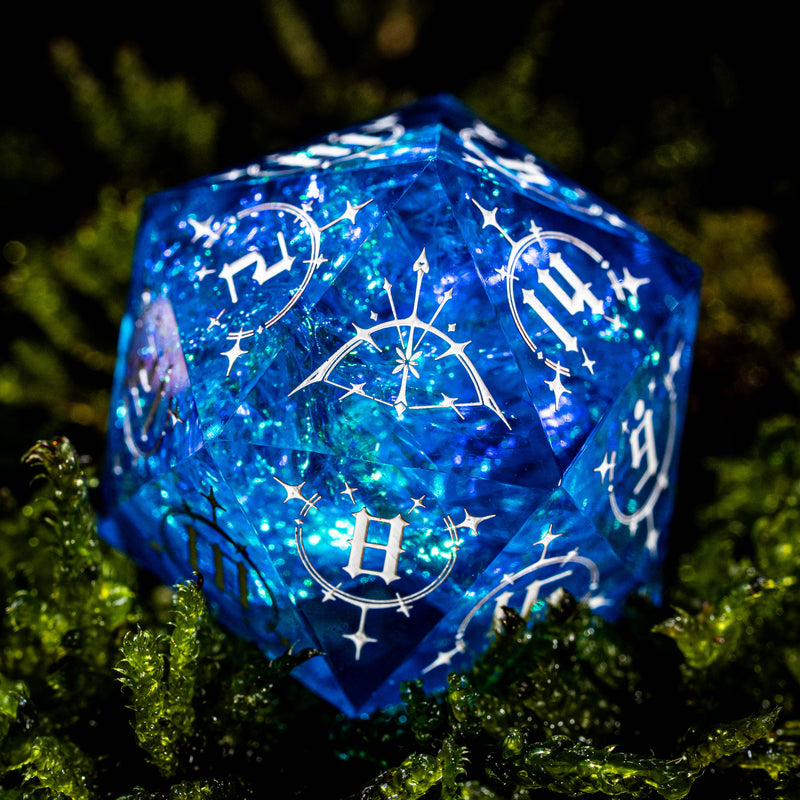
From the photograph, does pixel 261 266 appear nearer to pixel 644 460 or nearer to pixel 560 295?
pixel 560 295

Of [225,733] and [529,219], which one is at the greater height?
[529,219]

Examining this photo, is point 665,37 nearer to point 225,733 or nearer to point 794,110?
point 794,110

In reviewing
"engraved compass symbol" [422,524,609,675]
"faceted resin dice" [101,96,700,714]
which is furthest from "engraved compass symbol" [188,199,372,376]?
"engraved compass symbol" [422,524,609,675]

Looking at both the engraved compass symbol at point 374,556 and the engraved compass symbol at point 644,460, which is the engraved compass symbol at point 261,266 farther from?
the engraved compass symbol at point 644,460

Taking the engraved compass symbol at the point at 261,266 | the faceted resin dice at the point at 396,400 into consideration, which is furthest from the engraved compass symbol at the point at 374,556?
the engraved compass symbol at the point at 261,266

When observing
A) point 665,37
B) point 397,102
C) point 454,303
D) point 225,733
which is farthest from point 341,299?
point 665,37

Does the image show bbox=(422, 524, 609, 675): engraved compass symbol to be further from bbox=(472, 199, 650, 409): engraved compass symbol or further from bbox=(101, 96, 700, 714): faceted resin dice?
bbox=(472, 199, 650, 409): engraved compass symbol
